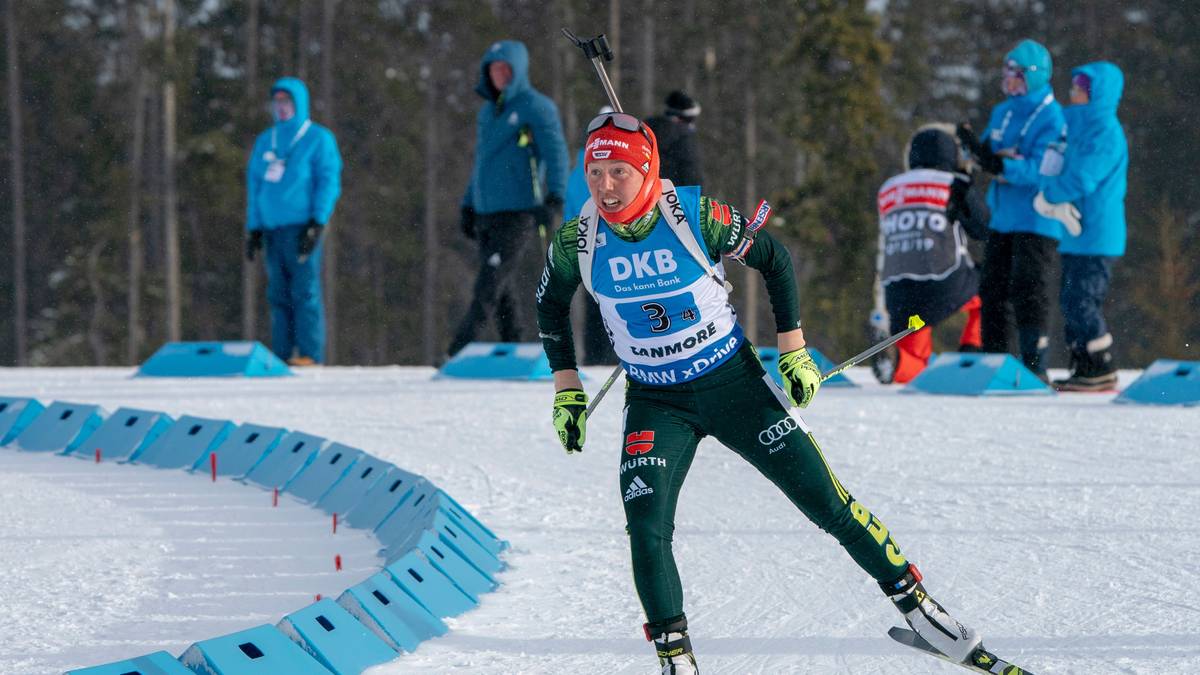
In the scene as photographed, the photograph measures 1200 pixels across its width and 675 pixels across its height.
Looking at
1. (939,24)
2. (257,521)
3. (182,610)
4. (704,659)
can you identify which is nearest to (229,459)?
(257,521)

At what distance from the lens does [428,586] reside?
4828 mm

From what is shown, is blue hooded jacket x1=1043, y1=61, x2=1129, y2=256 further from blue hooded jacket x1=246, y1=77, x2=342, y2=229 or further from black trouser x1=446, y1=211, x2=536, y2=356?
blue hooded jacket x1=246, y1=77, x2=342, y2=229

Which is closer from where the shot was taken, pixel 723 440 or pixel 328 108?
pixel 723 440

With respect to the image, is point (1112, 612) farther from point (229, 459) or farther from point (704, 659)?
point (229, 459)

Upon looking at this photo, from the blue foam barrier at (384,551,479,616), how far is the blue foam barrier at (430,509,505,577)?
35 centimetres

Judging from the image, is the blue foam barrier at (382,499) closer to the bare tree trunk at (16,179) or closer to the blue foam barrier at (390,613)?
the blue foam barrier at (390,613)

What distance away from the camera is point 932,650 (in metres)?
4.16

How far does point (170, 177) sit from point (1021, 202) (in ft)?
92.2

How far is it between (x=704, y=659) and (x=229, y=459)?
4.76 meters

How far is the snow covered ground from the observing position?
14.6 feet

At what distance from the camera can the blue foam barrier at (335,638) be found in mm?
3967

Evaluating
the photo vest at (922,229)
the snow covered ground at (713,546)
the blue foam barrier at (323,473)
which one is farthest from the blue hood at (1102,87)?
the blue foam barrier at (323,473)

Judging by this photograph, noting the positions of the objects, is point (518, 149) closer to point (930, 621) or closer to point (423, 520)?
point (423, 520)

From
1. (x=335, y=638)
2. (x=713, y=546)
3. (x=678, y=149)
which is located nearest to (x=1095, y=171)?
(x=678, y=149)
